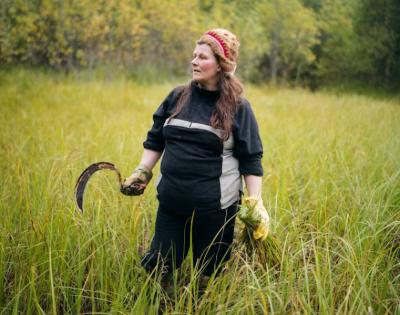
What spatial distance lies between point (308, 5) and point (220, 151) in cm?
2043

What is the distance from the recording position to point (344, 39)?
16.6 metres

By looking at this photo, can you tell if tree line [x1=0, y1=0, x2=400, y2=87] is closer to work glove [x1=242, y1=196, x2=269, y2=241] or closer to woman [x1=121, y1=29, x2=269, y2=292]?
woman [x1=121, y1=29, x2=269, y2=292]

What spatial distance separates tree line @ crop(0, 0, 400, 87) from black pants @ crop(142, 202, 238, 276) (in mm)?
8005

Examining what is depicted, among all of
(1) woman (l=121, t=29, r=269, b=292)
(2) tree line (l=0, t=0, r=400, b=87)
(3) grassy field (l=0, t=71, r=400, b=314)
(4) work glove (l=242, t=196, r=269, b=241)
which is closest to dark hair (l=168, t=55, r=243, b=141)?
(1) woman (l=121, t=29, r=269, b=292)

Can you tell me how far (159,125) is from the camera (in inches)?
73.1

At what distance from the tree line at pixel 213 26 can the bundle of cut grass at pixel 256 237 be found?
815cm

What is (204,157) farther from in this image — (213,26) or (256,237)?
(213,26)

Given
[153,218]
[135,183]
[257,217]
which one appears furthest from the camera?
[153,218]

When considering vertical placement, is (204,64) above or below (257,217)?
above

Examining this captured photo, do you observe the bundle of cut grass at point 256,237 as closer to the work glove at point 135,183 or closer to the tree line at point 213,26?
the work glove at point 135,183

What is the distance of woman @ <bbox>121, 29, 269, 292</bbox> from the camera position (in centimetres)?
165

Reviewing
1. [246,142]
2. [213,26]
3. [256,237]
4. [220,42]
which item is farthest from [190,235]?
[213,26]

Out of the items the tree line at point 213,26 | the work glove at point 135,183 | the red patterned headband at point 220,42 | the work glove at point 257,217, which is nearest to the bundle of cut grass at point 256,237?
the work glove at point 257,217

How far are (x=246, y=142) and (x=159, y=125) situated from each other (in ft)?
1.54
